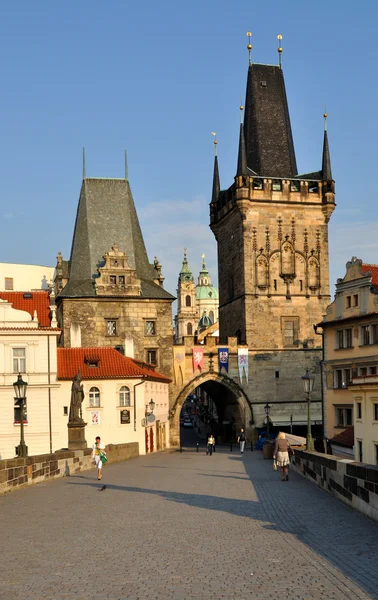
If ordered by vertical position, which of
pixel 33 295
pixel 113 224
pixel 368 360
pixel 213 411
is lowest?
pixel 213 411

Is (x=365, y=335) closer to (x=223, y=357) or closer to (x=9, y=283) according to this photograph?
(x=223, y=357)

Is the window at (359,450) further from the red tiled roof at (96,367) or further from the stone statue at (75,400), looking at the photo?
the red tiled roof at (96,367)

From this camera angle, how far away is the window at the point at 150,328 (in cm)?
6100

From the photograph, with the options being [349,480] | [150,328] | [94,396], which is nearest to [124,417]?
[94,396]

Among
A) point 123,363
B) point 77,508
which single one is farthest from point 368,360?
point 77,508

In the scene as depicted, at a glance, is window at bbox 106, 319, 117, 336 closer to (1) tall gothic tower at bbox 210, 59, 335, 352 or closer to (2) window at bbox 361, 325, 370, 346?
(1) tall gothic tower at bbox 210, 59, 335, 352

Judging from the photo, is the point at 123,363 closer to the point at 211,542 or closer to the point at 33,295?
the point at 33,295

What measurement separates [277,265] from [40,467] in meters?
44.8

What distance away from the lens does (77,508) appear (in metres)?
15.8

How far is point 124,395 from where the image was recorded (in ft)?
157

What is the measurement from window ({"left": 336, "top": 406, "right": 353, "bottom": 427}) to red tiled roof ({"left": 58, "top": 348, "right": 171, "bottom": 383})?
38.8ft

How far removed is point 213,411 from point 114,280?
63.0 m

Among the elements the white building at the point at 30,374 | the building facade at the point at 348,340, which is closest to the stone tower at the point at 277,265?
the building facade at the point at 348,340

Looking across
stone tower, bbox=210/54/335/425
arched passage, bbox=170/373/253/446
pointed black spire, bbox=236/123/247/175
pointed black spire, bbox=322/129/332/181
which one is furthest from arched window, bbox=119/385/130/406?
pointed black spire, bbox=322/129/332/181
